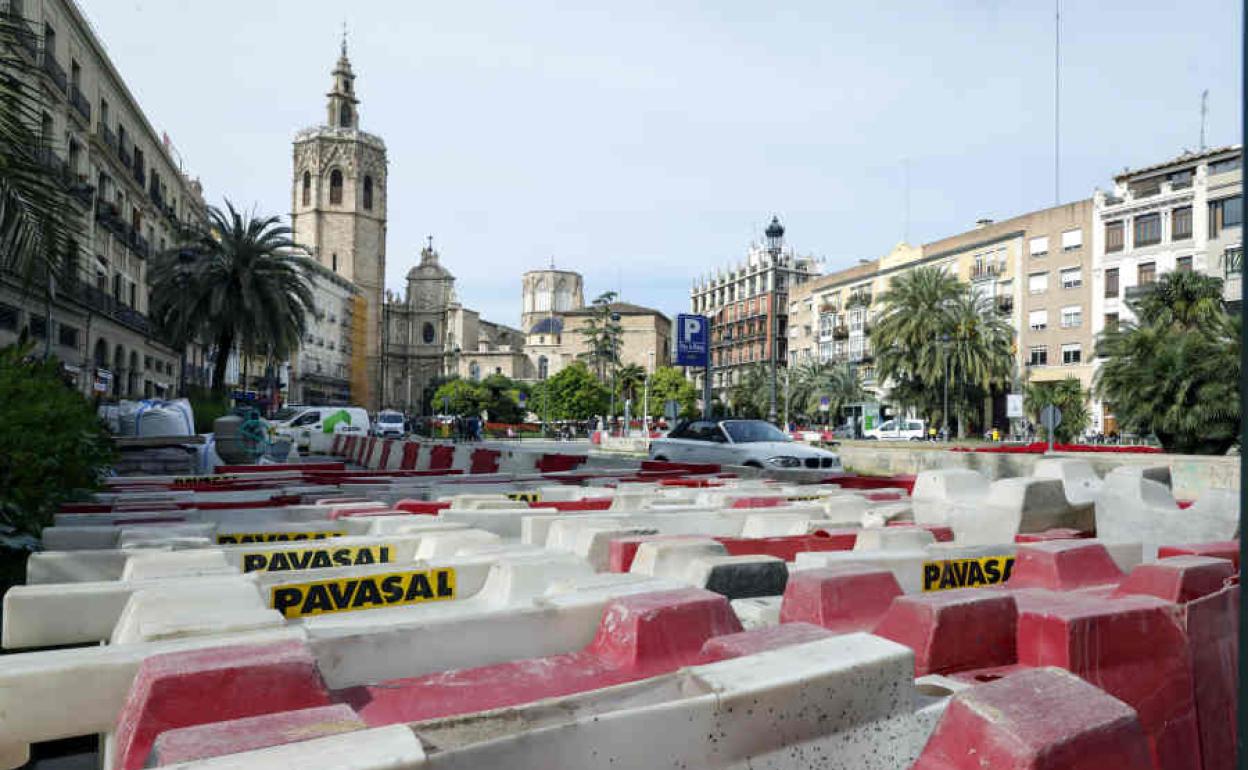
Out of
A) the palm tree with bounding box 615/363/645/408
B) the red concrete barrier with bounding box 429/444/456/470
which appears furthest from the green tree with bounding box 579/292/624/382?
the red concrete barrier with bounding box 429/444/456/470

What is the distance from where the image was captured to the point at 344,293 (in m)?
94.2

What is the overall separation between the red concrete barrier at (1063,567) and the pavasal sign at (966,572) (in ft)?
0.34

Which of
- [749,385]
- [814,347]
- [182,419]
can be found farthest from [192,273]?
[749,385]

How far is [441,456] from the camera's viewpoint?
47.2ft

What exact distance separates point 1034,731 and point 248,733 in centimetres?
157

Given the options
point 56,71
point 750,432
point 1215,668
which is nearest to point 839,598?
point 1215,668

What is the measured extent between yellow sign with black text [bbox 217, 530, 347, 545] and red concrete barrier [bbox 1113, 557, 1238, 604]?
3.65 metres

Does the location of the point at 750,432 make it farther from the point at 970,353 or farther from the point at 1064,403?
the point at 1064,403

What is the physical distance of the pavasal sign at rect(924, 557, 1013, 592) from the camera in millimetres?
3484

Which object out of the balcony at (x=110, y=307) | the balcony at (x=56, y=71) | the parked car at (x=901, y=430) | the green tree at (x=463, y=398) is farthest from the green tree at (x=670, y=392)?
the balcony at (x=56, y=71)

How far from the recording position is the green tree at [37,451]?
15.1 feet

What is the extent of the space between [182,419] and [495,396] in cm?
8553

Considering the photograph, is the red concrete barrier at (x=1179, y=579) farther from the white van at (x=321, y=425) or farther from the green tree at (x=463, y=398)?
the green tree at (x=463, y=398)

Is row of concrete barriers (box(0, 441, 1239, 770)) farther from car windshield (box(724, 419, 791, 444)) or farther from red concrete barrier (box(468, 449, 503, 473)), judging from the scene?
car windshield (box(724, 419, 791, 444))
